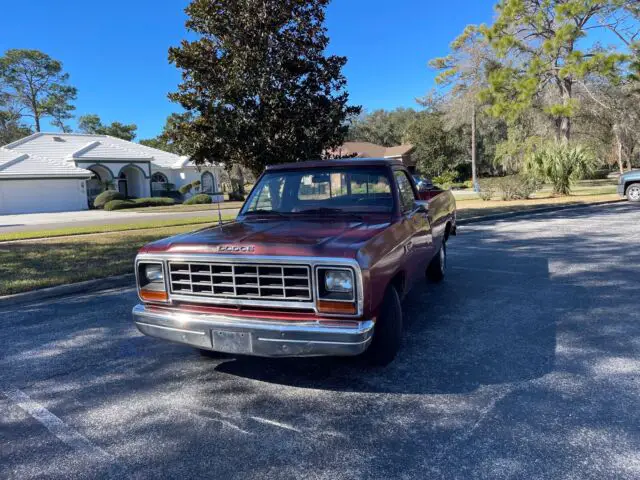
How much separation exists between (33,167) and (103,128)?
35075 millimetres

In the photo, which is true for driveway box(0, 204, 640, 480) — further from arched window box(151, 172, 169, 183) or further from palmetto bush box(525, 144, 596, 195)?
arched window box(151, 172, 169, 183)

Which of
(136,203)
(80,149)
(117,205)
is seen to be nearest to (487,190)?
(117,205)

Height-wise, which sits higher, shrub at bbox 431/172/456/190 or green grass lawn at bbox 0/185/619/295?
shrub at bbox 431/172/456/190

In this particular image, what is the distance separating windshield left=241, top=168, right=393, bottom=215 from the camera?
15.4 feet

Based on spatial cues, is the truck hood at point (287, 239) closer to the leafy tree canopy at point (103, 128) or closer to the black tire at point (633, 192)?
the black tire at point (633, 192)

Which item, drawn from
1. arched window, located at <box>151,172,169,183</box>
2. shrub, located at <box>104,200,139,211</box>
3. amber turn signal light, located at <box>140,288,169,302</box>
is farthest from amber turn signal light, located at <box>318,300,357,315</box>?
arched window, located at <box>151,172,169,183</box>

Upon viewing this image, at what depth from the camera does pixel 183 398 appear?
362 centimetres

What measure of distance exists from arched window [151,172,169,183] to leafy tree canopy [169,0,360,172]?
99.0ft

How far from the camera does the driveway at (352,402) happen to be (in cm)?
274

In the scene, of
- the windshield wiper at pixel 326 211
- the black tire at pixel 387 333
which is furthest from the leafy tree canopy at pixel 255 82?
the black tire at pixel 387 333

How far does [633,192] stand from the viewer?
717 inches

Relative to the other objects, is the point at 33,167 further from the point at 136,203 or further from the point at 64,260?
the point at 64,260

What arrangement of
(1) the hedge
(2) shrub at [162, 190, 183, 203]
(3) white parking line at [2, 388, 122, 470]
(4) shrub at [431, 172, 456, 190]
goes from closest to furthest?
(3) white parking line at [2, 388, 122, 470]
(1) the hedge
(2) shrub at [162, 190, 183, 203]
(4) shrub at [431, 172, 456, 190]

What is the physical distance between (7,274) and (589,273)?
9.51m
